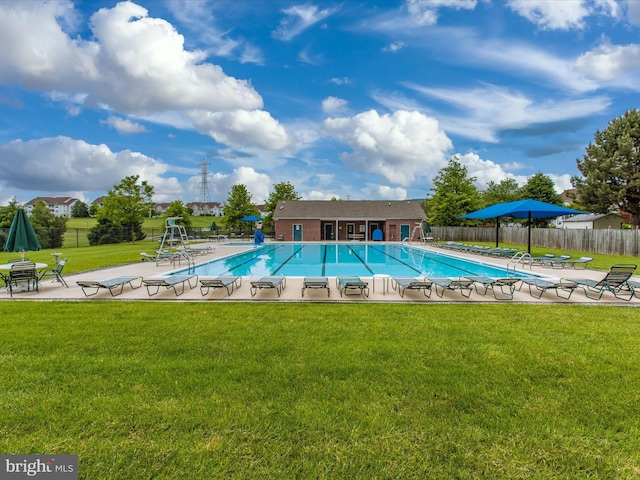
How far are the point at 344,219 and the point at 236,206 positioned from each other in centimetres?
1445

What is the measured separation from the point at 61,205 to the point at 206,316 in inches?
5038

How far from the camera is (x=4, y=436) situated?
2637mm

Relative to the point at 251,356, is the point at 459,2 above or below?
above

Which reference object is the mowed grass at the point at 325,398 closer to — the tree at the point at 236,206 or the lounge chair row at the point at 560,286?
the lounge chair row at the point at 560,286

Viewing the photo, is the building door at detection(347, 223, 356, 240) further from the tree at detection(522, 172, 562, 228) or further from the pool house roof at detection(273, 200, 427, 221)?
the tree at detection(522, 172, 562, 228)

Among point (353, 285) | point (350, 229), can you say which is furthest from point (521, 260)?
point (350, 229)

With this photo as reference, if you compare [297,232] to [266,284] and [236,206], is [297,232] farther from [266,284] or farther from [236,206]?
[266,284]

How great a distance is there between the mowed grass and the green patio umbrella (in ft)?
16.3

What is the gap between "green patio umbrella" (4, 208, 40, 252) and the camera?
921 centimetres

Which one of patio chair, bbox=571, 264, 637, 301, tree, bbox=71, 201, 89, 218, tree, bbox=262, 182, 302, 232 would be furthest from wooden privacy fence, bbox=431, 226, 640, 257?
tree, bbox=71, 201, 89, 218

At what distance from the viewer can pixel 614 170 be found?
2927 cm

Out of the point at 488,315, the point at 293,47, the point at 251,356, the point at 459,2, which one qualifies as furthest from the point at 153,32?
the point at 488,315

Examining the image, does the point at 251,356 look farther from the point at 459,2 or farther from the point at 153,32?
the point at 459,2

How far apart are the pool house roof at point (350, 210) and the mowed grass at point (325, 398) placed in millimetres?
30556
